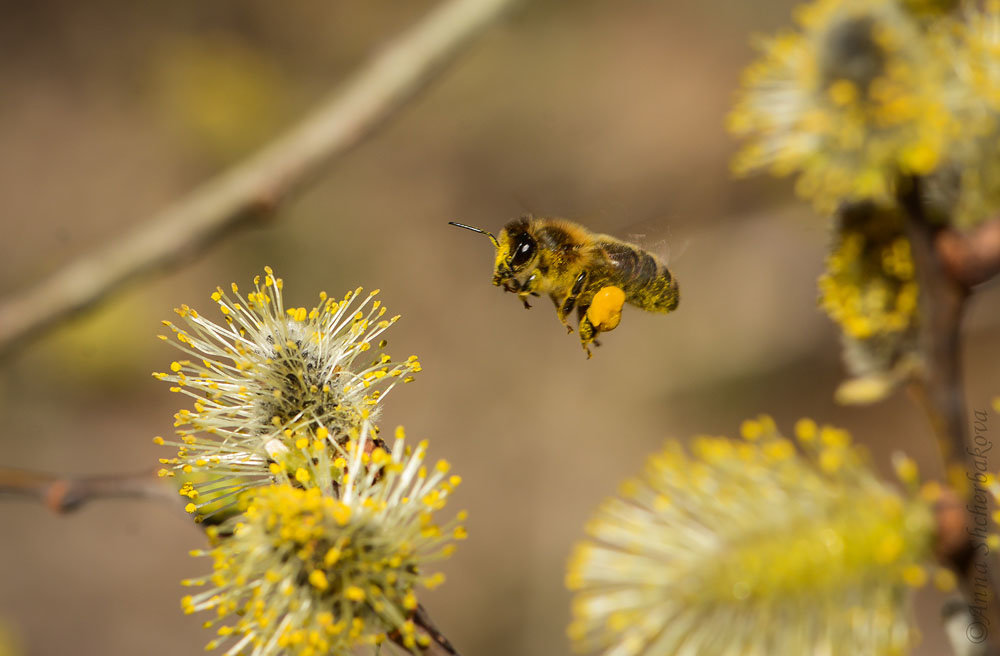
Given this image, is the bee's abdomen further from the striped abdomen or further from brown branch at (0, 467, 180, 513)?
brown branch at (0, 467, 180, 513)

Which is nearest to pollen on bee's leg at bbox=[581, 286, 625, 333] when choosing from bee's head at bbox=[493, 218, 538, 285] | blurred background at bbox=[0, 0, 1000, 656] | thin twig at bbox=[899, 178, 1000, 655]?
bee's head at bbox=[493, 218, 538, 285]

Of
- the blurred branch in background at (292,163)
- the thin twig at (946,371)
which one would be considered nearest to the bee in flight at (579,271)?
the thin twig at (946,371)

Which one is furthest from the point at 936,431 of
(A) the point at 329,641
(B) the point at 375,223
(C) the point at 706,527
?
(B) the point at 375,223

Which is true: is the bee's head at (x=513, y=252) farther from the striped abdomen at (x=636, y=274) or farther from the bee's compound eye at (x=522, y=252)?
the striped abdomen at (x=636, y=274)

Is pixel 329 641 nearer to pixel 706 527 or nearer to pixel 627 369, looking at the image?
pixel 706 527

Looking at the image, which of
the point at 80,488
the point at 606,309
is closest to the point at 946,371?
the point at 606,309

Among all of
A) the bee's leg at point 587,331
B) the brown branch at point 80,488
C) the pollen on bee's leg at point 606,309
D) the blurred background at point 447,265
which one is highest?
the blurred background at point 447,265

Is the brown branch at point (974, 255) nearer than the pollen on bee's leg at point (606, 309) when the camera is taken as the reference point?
Yes
